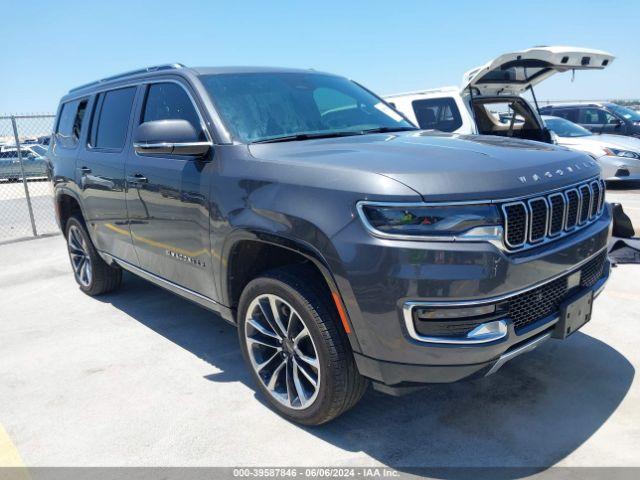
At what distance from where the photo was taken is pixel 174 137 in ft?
10.1

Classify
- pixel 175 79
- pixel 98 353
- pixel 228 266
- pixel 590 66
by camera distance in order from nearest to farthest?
pixel 228 266 → pixel 175 79 → pixel 98 353 → pixel 590 66

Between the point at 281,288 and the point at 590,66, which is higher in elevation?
the point at 590,66

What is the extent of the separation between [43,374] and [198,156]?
198 centimetres

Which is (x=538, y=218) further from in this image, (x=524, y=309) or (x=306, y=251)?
(x=306, y=251)

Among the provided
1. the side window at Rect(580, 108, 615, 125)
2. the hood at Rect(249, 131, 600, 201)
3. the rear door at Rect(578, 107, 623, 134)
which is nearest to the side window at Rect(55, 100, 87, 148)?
the hood at Rect(249, 131, 600, 201)

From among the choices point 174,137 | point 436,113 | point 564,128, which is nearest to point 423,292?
point 174,137

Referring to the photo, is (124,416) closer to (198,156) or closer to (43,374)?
(43,374)

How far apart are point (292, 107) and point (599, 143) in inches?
359

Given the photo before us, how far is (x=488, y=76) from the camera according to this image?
869 centimetres

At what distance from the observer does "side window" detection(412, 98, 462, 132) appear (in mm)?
8281

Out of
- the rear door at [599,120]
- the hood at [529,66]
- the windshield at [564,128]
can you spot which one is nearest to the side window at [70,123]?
the hood at [529,66]

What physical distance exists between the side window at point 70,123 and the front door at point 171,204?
4.75ft

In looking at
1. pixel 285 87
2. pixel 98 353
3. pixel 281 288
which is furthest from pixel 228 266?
pixel 98 353

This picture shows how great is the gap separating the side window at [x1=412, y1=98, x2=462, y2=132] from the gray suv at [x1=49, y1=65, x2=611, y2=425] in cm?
442
